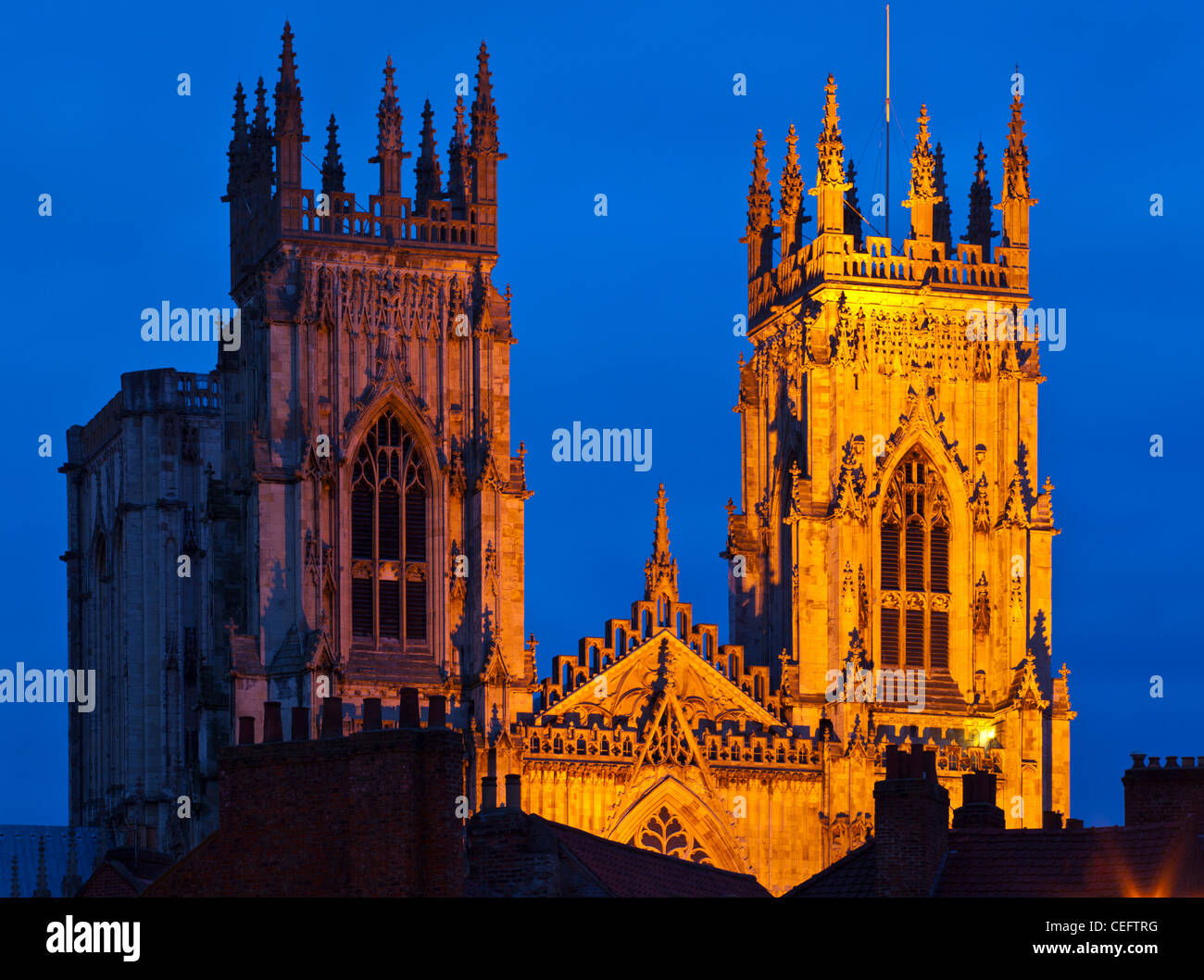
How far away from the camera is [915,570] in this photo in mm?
74188

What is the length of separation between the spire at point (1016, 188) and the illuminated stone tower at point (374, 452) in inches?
480

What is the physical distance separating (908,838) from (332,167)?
36.7 meters

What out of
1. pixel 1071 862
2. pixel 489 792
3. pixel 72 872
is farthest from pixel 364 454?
pixel 1071 862

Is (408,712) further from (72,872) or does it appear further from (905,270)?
(905,270)

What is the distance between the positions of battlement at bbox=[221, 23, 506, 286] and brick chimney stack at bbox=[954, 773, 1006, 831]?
84.2 feet

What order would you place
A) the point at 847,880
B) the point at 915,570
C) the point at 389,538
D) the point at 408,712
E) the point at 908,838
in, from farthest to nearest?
the point at 915,570 < the point at 389,538 < the point at 847,880 < the point at 908,838 < the point at 408,712

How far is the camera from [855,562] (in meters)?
73.0

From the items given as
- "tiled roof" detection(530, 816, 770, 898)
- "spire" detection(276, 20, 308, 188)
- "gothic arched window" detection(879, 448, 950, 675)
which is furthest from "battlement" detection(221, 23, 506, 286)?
"tiled roof" detection(530, 816, 770, 898)

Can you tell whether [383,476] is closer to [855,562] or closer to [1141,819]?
[855,562]

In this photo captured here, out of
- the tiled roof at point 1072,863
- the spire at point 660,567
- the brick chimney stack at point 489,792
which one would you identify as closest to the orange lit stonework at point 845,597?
the spire at point 660,567

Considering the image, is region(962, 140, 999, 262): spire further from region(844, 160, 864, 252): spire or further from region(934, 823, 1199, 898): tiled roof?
region(934, 823, 1199, 898): tiled roof

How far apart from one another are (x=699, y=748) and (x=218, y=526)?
11.3 metres
